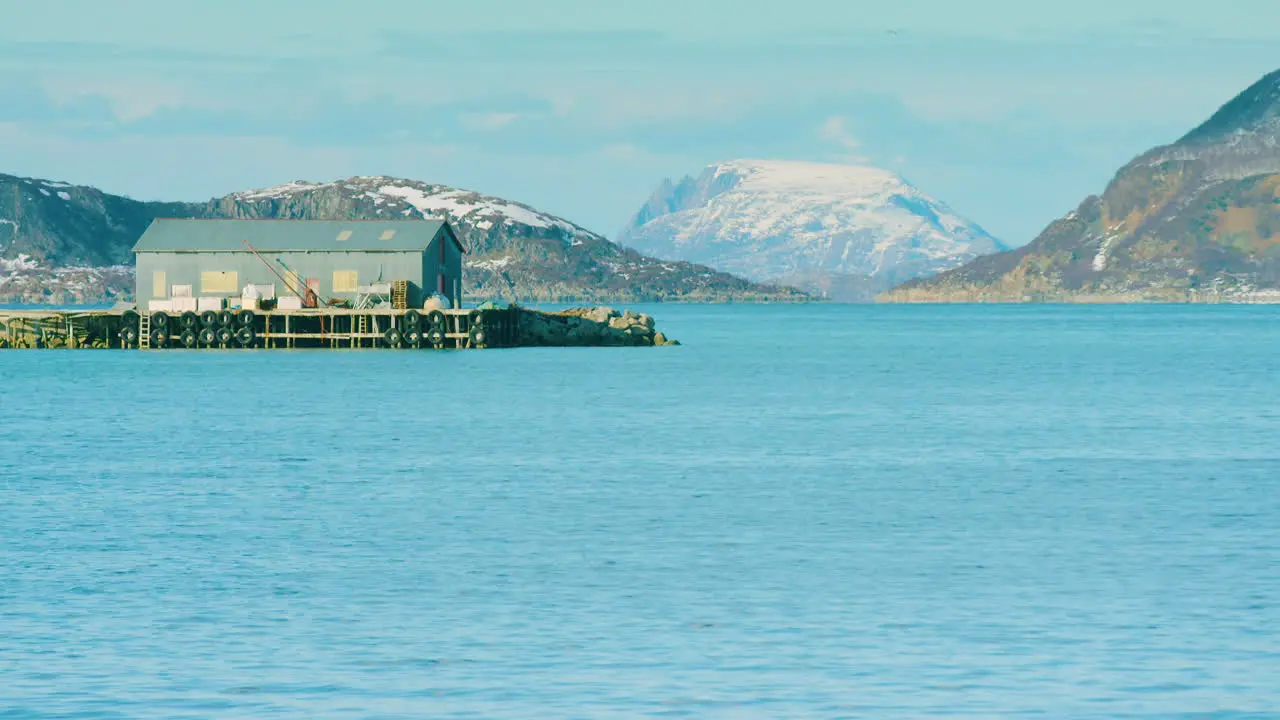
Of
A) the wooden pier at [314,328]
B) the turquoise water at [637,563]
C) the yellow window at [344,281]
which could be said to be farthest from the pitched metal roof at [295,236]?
the turquoise water at [637,563]

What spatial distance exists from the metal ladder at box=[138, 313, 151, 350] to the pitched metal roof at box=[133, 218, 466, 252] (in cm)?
491

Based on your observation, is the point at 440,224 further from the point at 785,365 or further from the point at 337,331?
the point at 785,365

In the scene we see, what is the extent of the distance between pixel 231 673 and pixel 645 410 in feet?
154

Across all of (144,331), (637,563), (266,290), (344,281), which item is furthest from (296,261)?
(637,563)

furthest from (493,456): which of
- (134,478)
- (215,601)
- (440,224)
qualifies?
(440,224)

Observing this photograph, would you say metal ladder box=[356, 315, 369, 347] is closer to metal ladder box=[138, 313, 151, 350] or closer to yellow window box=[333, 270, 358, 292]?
yellow window box=[333, 270, 358, 292]

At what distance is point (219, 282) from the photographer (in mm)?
118312

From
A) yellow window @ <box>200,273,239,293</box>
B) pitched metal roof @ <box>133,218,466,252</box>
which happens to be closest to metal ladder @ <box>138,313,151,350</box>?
yellow window @ <box>200,273,239,293</box>

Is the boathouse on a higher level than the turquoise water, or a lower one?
higher

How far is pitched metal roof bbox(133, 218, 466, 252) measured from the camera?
118125mm

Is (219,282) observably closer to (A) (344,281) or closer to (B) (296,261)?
(B) (296,261)

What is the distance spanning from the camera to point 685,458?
1863 inches

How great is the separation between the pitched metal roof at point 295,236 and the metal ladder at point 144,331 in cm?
491

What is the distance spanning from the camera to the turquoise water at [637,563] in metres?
19.2
